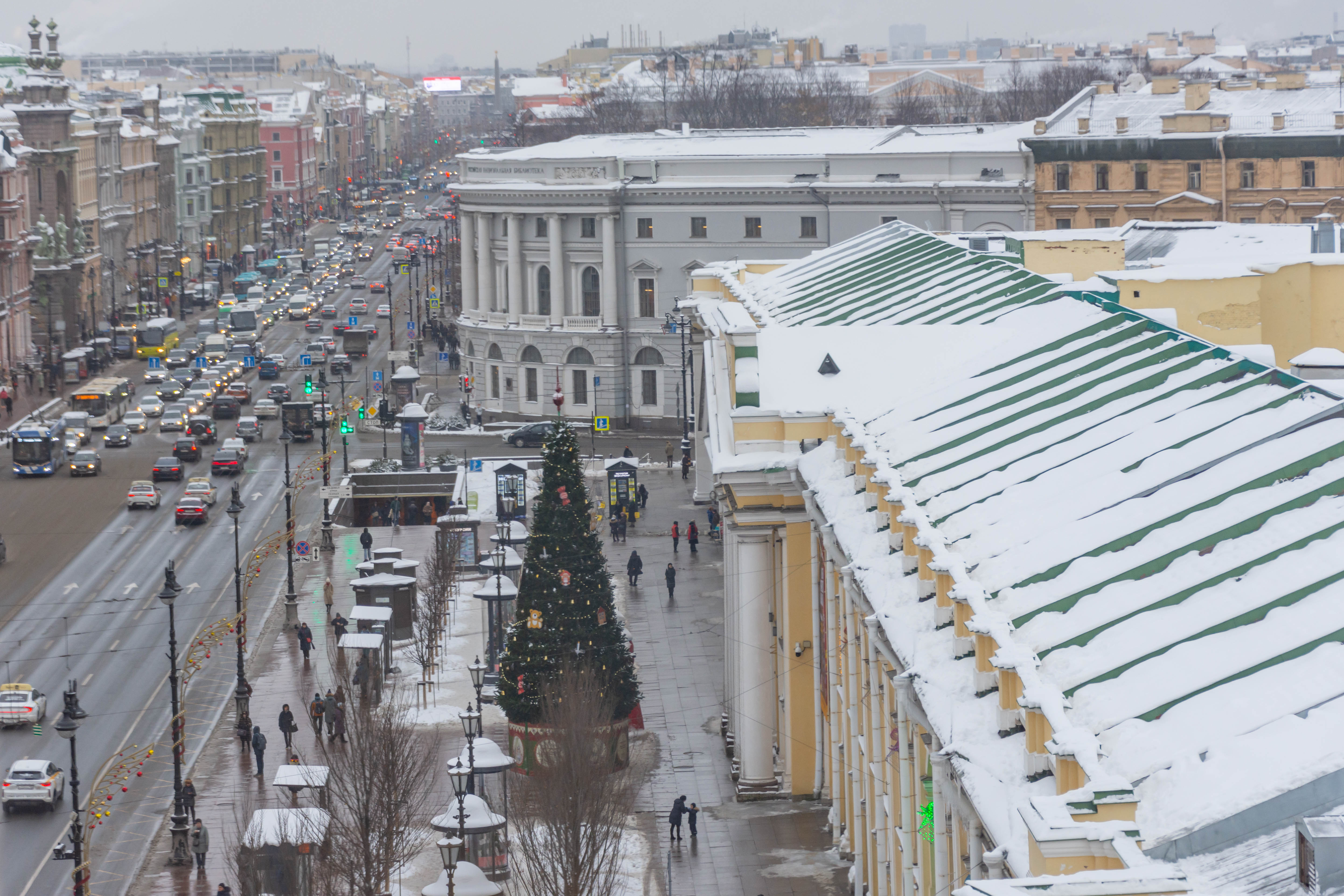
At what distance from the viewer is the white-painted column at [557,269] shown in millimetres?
111938

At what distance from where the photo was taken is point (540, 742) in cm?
4694

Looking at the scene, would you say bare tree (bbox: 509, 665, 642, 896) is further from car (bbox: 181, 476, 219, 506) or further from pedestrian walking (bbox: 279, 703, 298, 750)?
car (bbox: 181, 476, 219, 506)

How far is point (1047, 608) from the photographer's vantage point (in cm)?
2666

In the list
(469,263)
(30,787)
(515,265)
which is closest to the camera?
(30,787)

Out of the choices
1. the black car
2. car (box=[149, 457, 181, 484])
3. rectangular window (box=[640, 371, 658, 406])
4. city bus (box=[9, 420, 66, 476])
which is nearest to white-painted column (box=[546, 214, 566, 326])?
rectangular window (box=[640, 371, 658, 406])

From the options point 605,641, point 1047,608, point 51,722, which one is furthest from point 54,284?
point 1047,608

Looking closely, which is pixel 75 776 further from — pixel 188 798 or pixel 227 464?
pixel 227 464

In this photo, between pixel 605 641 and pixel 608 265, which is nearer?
pixel 605 641

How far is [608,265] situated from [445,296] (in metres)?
Answer: 66.8

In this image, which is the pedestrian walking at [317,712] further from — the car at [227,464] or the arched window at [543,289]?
the arched window at [543,289]

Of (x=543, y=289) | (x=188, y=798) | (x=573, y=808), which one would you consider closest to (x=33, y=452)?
(x=543, y=289)

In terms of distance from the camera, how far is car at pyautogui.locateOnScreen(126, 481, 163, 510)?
8631cm

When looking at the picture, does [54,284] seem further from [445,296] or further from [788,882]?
[788,882]

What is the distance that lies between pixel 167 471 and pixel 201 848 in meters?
51.3
